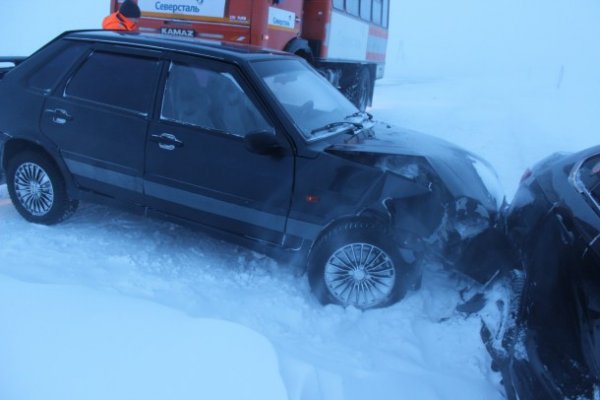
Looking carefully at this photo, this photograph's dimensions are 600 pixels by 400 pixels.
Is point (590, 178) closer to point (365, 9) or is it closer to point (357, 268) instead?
point (357, 268)

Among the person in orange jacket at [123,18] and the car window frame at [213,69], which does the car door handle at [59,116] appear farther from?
the person in orange jacket at [123,18]

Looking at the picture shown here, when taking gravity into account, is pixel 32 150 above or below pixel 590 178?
below

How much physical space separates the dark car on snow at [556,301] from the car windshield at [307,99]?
61.3 inches

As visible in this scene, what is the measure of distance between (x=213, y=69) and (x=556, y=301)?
8.85ft

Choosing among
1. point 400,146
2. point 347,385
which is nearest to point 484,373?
point 347,385

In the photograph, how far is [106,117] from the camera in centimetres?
404

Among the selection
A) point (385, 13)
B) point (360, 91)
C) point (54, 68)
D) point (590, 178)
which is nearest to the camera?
point (590, 178)

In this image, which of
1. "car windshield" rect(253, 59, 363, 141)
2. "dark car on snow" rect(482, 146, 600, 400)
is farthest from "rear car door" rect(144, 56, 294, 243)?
"dark car on snow" rect(482, 146, 600, 400)

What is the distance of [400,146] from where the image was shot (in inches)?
153

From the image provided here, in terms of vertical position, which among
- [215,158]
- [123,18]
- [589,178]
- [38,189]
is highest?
[123,18]

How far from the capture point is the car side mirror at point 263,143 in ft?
11.5

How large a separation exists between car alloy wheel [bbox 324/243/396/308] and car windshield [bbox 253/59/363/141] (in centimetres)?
86

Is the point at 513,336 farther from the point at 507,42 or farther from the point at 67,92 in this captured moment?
the point at 507,42

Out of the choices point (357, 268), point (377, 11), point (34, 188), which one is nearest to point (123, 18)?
point (34, 188)
